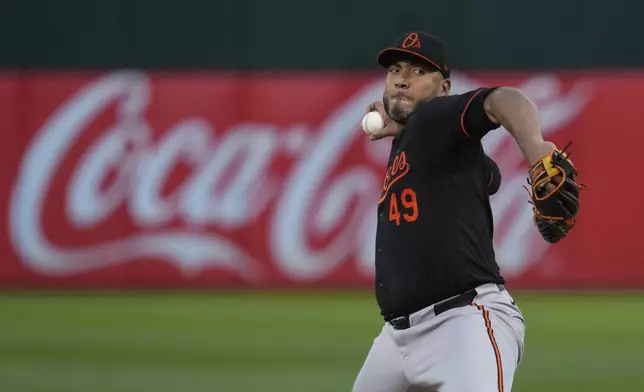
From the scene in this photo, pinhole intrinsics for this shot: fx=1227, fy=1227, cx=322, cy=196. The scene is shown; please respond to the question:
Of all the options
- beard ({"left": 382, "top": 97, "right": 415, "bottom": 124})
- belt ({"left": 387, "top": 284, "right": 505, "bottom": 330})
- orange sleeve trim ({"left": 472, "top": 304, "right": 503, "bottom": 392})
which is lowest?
orange sleeve trim ({"left": 472, "top": 304, "right": 503, "bottom": 392})

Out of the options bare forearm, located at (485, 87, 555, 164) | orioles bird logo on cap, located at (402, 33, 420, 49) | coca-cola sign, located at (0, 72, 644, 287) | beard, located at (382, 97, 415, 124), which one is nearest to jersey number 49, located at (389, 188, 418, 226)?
beard, located at (382, 97, 415, 124)

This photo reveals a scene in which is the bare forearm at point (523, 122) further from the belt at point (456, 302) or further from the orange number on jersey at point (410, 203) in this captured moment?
the belt at point (456, 302)

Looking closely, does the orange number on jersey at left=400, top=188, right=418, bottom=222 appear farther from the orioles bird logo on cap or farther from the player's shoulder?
the orioles bird logo on cap

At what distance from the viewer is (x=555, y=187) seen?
3.71m

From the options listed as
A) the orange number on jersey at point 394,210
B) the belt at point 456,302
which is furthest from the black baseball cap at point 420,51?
the belt at point 456,302

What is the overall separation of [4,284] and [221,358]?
4.99 metres

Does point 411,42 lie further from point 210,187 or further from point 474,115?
point 210,187

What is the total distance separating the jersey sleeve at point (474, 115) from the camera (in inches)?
156

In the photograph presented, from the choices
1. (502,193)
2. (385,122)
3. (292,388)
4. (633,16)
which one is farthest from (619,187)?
(385,122)

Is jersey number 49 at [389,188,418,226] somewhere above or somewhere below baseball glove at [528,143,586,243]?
above

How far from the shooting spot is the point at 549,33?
14.1 m

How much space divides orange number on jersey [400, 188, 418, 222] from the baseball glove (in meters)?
0.70

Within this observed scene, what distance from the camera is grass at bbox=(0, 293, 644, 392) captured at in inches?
322

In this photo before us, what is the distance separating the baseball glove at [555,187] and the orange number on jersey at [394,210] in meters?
0.79
